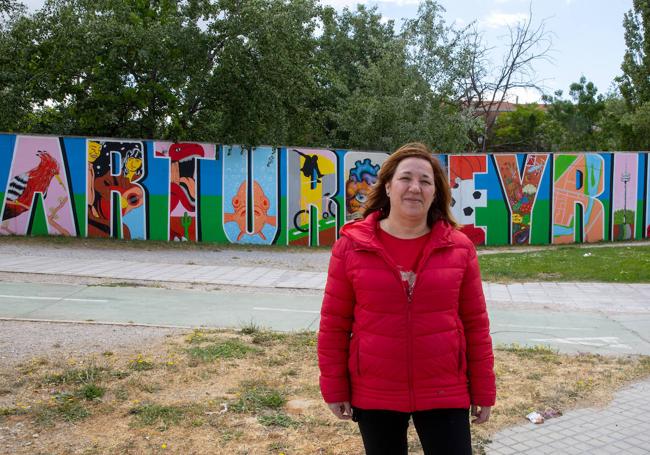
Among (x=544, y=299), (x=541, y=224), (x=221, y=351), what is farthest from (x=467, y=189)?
(x=221, y=351)

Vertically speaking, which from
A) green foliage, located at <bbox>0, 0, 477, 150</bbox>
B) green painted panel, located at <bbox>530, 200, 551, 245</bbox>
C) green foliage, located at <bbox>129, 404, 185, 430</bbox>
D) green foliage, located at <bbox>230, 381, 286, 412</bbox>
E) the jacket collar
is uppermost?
green foliage, located at <bbox>0, 0, 477, 150</bbox>

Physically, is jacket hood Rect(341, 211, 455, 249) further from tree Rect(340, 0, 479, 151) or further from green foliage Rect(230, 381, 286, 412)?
tree Rect(340, 0, 479, 151)

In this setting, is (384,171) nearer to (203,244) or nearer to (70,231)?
(203,244)

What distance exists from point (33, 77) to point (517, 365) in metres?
15.1

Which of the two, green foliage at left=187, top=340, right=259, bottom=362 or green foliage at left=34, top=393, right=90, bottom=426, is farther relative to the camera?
Answer: green foliage at left=187, top=340, right=259, bottom=362

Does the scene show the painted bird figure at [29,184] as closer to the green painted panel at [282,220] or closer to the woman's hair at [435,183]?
the green painted panel at [282,220]

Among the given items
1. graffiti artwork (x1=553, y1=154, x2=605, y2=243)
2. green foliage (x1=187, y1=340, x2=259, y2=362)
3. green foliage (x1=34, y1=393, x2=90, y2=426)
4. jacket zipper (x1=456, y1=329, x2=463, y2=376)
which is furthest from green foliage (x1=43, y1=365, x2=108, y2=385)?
graffiti artwork (x1=553, y1=154, x2=605, y2=243)

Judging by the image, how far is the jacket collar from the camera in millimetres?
2564

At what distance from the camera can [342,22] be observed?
26.8m

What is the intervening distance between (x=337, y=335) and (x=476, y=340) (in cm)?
60

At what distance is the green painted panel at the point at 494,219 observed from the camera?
1867 centimetres

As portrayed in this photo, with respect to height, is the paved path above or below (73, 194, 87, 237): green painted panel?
below

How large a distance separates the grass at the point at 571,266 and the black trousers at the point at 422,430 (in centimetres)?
963

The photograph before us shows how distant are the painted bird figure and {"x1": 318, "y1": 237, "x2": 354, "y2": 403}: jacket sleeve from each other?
51.7ft
